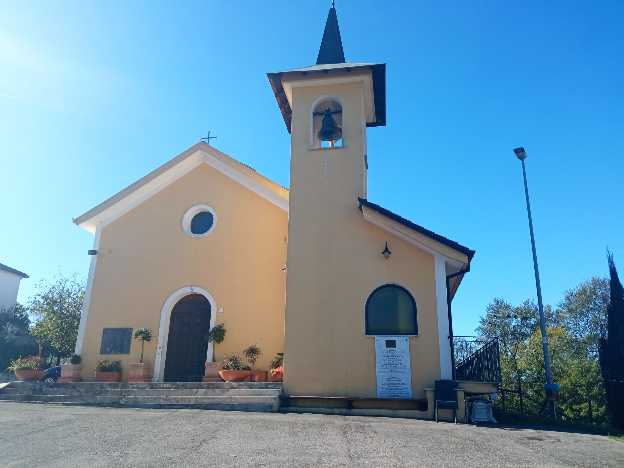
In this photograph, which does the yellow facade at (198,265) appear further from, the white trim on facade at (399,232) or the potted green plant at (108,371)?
the white trim on facade at (399,232)

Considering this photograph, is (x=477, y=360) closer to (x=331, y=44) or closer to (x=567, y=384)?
(x=331, y=44)

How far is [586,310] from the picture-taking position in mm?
42469

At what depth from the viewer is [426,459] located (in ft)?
20.3

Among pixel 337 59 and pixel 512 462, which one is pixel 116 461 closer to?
pixel 512 462

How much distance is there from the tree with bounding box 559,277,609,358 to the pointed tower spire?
35045 millimetres

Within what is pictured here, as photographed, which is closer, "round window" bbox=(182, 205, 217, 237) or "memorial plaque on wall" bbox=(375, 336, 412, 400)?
"memorial plaque on wall" bbox=(375, 336, 412, 400)

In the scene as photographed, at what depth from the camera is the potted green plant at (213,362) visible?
1283 cm

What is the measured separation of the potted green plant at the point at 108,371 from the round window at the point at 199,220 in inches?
170

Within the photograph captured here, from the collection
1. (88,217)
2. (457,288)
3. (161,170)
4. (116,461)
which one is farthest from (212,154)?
(116,461)

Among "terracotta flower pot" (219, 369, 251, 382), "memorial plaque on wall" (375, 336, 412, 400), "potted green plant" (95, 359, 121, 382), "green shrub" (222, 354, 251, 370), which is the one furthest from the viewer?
"potted green plant" (95, 359, 121, 382)

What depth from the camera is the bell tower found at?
11.8 m

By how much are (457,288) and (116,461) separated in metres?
11.6

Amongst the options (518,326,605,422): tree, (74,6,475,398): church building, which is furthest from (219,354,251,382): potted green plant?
(518,326,605,422): tree

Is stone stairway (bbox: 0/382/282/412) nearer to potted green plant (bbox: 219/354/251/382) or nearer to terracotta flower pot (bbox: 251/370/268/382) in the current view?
potted green plant (bbox: 219/354/251/382)
